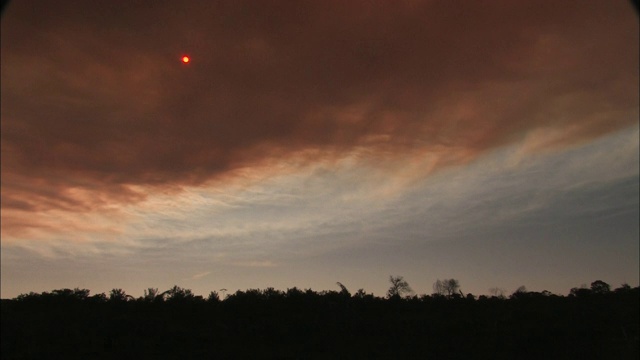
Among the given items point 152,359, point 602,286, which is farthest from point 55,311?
point 602,286

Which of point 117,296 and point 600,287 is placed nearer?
point 117,296

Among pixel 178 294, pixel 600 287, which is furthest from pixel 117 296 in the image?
pixel 600 287

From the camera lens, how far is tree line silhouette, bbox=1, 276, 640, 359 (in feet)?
90.7

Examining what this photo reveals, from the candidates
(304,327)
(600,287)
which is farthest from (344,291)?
(600,287)

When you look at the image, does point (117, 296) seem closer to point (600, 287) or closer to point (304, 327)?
point (304, 327)

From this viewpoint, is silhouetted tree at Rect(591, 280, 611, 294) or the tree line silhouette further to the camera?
silhouetted tree at Rect(591, 280, 611, 294)

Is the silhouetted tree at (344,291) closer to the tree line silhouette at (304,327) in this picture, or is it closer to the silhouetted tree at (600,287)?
the tree line silhouette at (304,327)

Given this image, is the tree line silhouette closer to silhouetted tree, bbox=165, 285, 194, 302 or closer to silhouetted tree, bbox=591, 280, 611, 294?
silhouetted tree, bbox=165, 285, 194, 302

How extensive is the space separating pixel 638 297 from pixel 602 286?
10356 millimetres

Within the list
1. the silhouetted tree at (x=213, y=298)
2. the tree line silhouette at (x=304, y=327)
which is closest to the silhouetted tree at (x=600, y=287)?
the tree line silhouette at (x=304, y=327)

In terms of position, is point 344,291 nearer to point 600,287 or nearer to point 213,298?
point 213,298

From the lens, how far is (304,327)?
36.9 m

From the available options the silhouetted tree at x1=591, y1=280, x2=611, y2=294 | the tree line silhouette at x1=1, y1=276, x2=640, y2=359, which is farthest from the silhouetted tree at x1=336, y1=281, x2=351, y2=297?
the silhouetted tree at x1=591, y1=280, x2=611, y2=294

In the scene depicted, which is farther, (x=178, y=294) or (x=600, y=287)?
(x=600, y=287)
